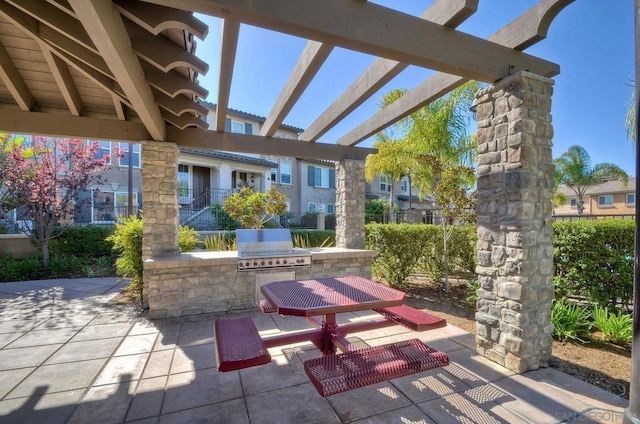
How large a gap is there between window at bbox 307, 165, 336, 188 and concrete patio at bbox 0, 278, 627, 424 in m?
16.0

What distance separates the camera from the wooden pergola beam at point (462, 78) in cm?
255

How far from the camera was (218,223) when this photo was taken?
12.7 meters

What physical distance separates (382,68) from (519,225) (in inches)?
84.9

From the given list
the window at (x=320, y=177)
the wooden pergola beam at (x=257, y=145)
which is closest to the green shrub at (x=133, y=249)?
the wooden pergola beam at (x=257, y=145)

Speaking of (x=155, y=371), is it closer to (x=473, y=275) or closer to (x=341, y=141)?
(x=341, y=141)

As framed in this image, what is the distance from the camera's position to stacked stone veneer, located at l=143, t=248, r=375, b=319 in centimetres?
451

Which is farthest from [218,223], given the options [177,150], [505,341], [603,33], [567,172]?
[567,172]

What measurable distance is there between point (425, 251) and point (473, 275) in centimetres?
148

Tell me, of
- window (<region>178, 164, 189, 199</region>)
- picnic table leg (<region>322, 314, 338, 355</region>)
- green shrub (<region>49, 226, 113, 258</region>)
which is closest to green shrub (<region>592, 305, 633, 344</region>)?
picnic table leg (<region>322, 314, 338, 355</region>)

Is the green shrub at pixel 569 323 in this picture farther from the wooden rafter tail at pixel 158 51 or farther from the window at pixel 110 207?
the window at pixel 110 207

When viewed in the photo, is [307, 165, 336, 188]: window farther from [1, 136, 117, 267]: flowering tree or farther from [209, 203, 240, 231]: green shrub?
[1, 136, 117, 267]: flowering tree

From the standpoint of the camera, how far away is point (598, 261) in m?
3.94

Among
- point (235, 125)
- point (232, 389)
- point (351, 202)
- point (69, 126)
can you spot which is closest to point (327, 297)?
point (232, 389)

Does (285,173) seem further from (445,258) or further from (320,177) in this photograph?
(445,258)
